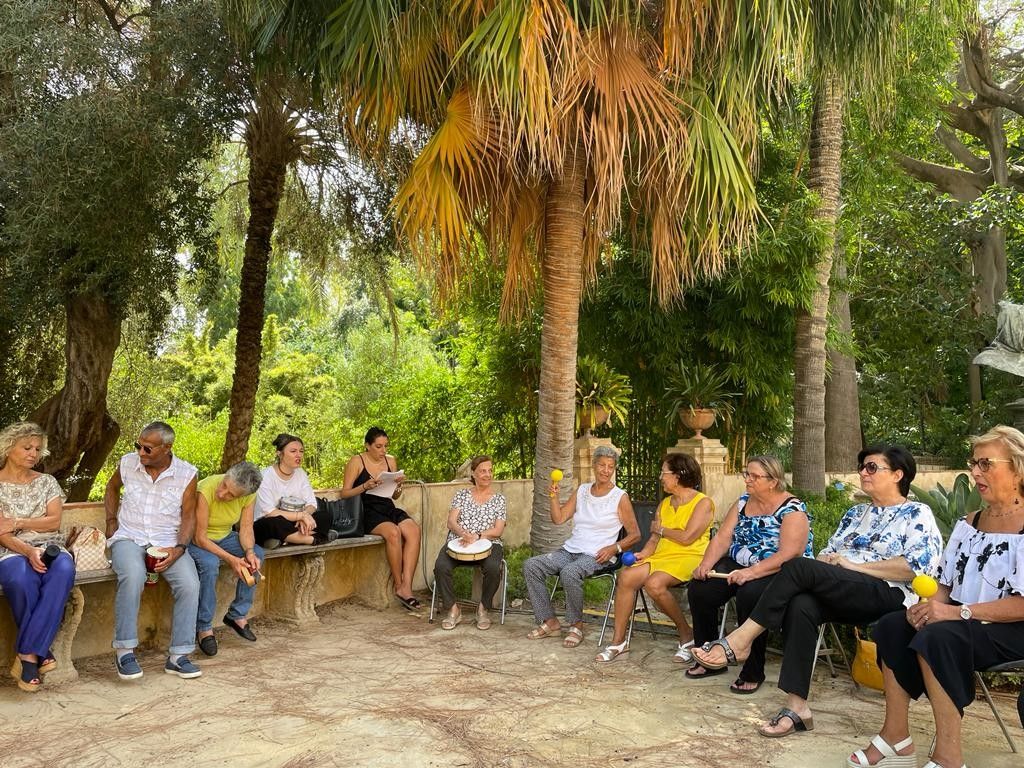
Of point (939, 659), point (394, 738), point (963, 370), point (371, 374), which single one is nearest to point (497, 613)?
point (394, 738)

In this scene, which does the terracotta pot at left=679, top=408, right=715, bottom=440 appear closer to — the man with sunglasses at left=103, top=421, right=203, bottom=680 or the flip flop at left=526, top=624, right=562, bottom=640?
the flip flop at left=526, top=624, right=562, bottom=640

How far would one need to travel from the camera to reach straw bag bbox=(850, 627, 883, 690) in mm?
4453

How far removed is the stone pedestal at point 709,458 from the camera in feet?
32.4

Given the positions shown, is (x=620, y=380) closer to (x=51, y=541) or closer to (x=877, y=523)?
(x=877, y=523)

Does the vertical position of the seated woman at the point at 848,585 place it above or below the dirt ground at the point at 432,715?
above

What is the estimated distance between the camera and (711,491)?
32.3 ft

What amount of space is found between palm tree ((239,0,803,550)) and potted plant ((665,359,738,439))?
3.03m

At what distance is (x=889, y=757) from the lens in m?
3.51

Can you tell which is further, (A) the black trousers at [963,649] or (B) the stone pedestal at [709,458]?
(B) the stone pedestal at [709,458]

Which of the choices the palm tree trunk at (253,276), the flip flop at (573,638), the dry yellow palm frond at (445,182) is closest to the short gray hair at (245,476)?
the dry yellow palm frond at (445,182)

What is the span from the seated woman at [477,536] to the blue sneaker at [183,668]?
170cm

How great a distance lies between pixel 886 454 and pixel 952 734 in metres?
1.40

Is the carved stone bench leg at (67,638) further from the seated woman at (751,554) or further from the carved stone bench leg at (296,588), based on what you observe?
the seated woman at (751,554)

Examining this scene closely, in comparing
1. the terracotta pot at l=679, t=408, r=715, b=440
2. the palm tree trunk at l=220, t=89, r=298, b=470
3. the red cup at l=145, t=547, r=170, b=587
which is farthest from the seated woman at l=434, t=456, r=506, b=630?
the terracotta pot at l=679, t=408, r=715, b=440
